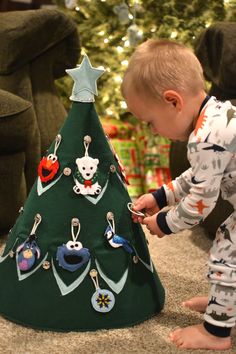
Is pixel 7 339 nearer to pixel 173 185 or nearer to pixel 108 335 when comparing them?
pixel 108 335

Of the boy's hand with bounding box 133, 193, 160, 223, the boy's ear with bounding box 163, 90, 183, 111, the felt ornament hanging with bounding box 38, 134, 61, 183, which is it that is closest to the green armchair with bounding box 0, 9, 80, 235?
the felt ornament hanging with bounding box 38, 134, 61, 183

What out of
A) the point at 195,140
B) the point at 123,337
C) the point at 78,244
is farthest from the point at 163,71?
the point at 123,337

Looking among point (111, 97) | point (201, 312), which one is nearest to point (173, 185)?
point (201, 312)

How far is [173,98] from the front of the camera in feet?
3.85

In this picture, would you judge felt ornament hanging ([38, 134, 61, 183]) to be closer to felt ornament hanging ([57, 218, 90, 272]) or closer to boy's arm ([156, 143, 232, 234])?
felt ornament hanging ([57, 218, 90, 272])

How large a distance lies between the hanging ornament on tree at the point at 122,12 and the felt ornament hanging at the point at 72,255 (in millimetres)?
1739

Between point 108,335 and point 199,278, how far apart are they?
1.54 ft

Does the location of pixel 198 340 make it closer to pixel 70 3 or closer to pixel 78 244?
pixel 78 244

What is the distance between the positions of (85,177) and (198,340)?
450 mm

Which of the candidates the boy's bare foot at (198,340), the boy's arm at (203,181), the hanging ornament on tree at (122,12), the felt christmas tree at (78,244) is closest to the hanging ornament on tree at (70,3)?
the hanging ornament on tree at (122,12)

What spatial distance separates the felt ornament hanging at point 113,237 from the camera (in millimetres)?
1255

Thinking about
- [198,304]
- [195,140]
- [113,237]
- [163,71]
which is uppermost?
[163,71]

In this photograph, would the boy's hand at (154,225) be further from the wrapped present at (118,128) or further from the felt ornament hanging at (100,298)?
the wrapped present at (118,128)

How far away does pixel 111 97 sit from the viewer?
9.17ft
